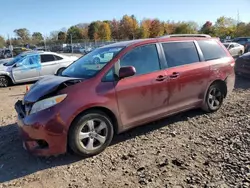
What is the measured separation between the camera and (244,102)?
6.82m

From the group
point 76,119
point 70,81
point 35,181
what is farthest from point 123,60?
point 35,181

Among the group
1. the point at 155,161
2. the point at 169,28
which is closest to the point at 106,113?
the point at 155,161

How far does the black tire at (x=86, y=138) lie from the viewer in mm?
3928

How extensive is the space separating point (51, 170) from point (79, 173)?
0.44 meters

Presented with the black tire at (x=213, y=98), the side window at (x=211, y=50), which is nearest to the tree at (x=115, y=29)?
the side window at (x=211, y=50)

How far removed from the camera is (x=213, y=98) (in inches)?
233

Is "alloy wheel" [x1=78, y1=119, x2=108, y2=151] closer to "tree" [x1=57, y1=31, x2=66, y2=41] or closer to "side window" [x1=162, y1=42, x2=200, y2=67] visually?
"side window" [x1=162, y1=42, x2=200, y2=67]

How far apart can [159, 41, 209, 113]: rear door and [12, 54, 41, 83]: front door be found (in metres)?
8.86

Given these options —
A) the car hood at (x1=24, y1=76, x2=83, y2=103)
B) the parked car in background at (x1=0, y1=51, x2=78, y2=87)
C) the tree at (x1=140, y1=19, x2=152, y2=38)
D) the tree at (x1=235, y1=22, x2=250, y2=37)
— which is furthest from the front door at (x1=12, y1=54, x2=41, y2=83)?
the tree at (x1=140, y1=19, x2=152, y2=38)

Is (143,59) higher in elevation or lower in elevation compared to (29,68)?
higher

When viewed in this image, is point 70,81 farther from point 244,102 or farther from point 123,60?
point 244,102

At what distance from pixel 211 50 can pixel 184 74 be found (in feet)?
4.06

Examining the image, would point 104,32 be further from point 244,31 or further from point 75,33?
point 244,31

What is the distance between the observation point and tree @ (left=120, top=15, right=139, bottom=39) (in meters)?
71.5
